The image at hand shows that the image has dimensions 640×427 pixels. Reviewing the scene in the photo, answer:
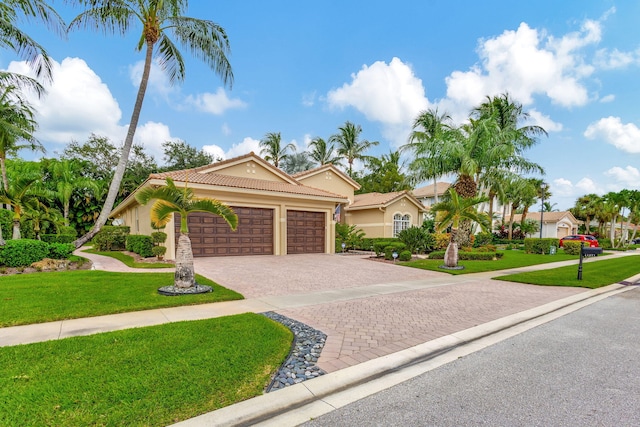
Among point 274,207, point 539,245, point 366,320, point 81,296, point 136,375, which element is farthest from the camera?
point 539,245

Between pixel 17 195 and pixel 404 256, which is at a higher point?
pixel 17 195

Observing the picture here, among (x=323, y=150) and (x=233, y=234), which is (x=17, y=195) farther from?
(x=323, y=150)

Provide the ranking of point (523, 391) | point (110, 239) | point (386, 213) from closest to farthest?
point (523, 391), point (110, 239), point (386, 213)

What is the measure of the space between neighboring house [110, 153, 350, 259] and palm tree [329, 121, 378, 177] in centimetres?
1786

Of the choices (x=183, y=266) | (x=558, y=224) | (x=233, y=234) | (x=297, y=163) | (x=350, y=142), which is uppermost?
(x=350, y=142)

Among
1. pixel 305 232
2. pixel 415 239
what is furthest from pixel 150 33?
pixel 415 239

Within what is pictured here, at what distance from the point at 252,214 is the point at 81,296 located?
10365 mm

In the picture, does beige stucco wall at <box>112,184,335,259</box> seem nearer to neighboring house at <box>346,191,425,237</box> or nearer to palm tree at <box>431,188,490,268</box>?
neighboring house at <box>346,191,425,237</box>

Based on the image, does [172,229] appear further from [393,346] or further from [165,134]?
[165,134]

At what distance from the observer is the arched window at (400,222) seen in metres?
25.5

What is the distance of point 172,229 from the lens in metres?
14.8

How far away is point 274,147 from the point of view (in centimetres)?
3831

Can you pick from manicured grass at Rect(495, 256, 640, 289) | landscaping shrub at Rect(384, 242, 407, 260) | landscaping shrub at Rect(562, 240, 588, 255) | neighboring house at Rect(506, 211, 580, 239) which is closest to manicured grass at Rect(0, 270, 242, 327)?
landscaping shrub at Rect(384, 242, 407, 260)

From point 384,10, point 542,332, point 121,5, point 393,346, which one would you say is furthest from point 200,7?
point 542,332
